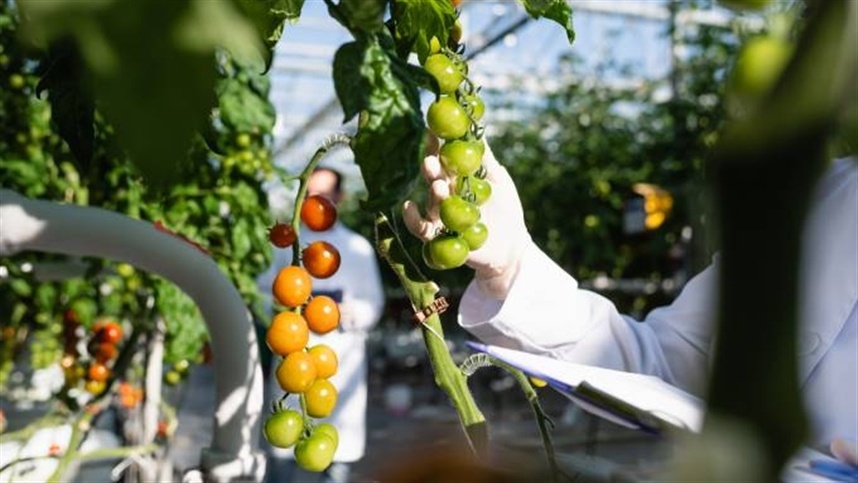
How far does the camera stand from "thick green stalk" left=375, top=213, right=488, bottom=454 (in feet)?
2.04

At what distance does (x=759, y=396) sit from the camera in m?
0.15

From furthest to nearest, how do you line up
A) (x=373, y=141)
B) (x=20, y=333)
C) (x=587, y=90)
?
(x=587, y=90) → (x=20, y=333) → (x=373, y=141)

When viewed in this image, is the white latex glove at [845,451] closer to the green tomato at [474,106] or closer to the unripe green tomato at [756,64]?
the green tomato at [474,106]

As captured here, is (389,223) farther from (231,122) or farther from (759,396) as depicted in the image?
(231,122)

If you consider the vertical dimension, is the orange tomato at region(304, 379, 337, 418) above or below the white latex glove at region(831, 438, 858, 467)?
below

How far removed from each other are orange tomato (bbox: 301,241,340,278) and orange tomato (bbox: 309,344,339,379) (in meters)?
0.07

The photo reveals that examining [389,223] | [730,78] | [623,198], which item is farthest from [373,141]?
[623,198]

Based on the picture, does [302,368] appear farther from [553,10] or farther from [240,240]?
[240,240]

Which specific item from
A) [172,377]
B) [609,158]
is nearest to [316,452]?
[172,377]

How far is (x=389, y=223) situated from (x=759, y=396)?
52 centimetres

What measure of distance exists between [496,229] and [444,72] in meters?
0.20

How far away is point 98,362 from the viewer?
6.21 feet

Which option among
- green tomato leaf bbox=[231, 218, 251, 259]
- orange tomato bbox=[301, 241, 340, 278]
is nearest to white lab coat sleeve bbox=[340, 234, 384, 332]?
green tomato leaf bbox=[231, 218, 251, 259]

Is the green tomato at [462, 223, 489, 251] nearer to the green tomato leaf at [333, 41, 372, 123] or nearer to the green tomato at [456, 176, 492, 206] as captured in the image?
the green tomato at [456, 176, 492, 206]
